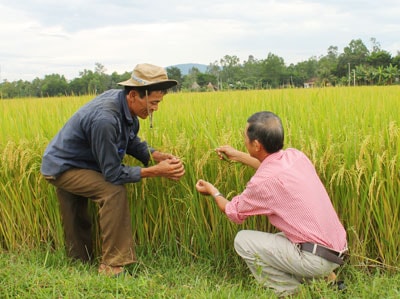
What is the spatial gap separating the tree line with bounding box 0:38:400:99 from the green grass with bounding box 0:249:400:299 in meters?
1.56

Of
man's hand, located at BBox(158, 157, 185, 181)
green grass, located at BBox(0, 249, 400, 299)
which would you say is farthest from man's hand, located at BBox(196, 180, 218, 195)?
green grass, located at BBox(0, 249, 400, 299)

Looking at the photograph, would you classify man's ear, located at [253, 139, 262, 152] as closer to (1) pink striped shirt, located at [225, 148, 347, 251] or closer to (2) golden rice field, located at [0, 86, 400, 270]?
(1) pink striped shirt, located at [225, 148, 347, 251]

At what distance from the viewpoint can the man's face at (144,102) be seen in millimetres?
2912

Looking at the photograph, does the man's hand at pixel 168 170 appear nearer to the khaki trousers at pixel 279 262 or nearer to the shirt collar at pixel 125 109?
the shirt collar at pixel 125 109

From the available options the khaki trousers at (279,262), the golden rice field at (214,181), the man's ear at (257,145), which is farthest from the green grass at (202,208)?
the man's ear at (257,145)

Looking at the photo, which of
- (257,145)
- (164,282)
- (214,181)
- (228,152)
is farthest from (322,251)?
(164,282)

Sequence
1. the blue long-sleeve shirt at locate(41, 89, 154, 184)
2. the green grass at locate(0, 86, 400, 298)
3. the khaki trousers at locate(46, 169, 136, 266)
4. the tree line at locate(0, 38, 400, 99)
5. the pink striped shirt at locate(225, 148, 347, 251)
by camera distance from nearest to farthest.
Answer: the pink striped shirt at locate(225, 148, 347, 251), the green grass at locate(0, 86, 400, 298), the blue long-sleeve shirt at locate(41, 89, 154, 184), the khaki trousers at locate(46, 169, 136, 266), the tree line at locate(0, 38, 400, 99)

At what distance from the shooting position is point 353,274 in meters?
2.74

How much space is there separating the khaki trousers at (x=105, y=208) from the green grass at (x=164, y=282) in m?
0.17

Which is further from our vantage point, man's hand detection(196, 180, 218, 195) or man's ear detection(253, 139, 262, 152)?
man's hand detection(196, 180, 218, 195)

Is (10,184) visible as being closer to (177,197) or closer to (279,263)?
(177,197)

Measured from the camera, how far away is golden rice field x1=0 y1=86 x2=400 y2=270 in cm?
276

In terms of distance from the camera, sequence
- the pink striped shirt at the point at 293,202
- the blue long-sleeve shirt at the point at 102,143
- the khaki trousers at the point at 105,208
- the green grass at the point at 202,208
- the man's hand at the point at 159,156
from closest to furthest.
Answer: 1. the pink striped shirt at the point at 293,202
2. the green grass at the point at 202,208
3. the blue long-sleeve shirt at the point at 102,143
4. the khaki trousers at the point at 105,208
5. the man's hand at the point at 159,156

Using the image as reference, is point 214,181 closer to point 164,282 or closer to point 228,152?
point 228,152
